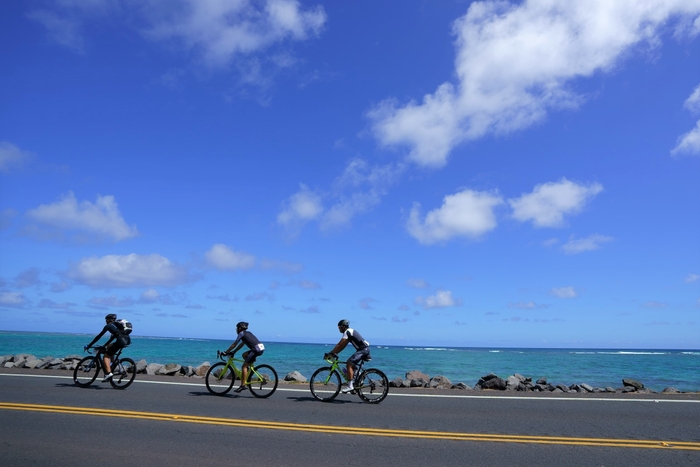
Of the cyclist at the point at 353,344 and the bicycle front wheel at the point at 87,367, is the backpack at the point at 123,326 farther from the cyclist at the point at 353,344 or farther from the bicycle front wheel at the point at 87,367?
the cyclist at the point at 353,344

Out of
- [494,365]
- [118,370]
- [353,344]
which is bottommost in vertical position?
[494,365]

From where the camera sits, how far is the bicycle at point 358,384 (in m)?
12.1

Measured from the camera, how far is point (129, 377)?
13602 mm

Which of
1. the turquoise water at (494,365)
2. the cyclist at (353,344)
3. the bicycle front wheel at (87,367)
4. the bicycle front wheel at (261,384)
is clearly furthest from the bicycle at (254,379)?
the turquoise water at (494,365)

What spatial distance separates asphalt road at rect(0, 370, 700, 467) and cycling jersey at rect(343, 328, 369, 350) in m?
1.40

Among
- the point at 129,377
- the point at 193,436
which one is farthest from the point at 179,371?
the point at 193,436

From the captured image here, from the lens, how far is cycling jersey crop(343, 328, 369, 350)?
1212 cm

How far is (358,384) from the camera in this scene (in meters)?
12.2

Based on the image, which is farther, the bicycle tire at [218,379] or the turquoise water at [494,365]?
the turquoise water at [494,365]

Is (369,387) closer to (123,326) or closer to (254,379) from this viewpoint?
(254,379)

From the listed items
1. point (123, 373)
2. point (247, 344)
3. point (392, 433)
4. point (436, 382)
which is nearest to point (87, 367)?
point (123, 373)

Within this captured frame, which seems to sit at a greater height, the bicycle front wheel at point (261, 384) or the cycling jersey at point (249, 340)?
the cycling jersey at point (249, 340)

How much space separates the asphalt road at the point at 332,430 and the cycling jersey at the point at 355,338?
4.58 ft

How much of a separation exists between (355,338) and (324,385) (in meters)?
1.50
